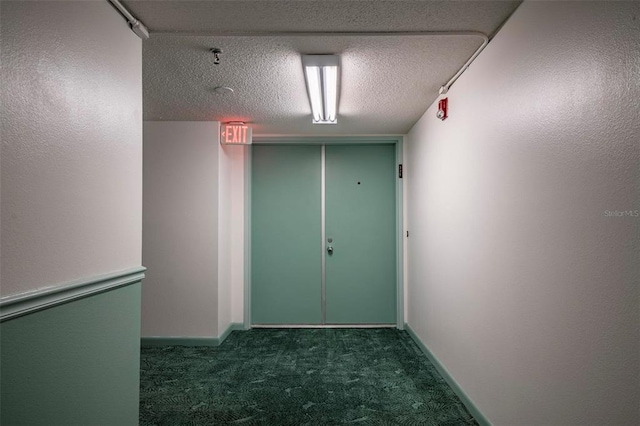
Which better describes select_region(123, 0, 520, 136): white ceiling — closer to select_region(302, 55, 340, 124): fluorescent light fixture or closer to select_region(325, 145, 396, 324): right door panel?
select_region(302, 55, 340, 124): fluorescent light fixture

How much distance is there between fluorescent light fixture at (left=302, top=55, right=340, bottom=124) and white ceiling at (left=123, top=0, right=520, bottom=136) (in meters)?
0.06

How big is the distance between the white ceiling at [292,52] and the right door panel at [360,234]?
1.06m

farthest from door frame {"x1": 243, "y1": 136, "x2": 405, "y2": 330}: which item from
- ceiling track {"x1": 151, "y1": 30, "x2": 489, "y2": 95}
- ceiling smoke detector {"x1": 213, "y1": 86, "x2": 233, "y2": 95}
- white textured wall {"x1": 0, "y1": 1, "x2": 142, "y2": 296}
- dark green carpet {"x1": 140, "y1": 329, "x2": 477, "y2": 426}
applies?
white textured wall {"x1": 0, "y1": 1, "x2": 142, "y2": 296}

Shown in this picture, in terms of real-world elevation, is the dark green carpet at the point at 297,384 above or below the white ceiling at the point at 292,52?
below

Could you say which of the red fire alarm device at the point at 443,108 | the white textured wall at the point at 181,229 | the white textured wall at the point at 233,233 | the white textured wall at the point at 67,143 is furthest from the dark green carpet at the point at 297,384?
the red fire alarm device at the point at 443,108

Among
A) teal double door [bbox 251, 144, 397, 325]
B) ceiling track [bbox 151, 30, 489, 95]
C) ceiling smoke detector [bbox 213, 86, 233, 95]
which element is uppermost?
ceiling track [bbox 151, 30, 489, 95]

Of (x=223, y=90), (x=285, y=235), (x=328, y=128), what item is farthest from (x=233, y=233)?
(x=223, y=90)

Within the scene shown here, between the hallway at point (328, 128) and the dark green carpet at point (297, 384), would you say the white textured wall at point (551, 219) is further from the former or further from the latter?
the dark green carpet at point (297, 384)

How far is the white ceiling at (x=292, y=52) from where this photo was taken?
6.18 feet

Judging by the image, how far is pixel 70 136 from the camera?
1.49 metres

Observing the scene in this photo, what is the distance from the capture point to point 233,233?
15.0 ft

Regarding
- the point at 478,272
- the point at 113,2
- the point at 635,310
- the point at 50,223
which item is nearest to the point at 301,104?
the point at 113,2

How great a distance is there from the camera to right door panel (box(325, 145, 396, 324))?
4668mm

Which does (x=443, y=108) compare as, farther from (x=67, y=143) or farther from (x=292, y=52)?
(x=67, y=143)
